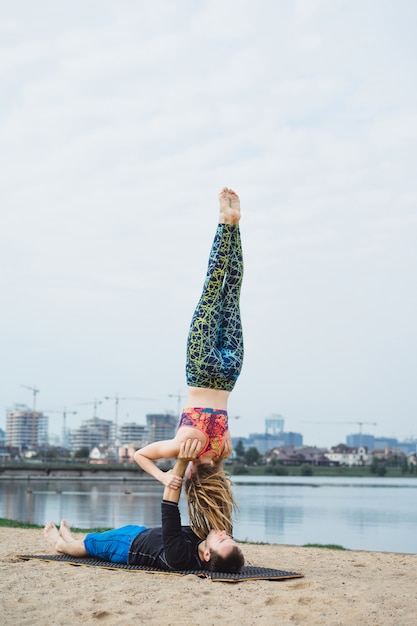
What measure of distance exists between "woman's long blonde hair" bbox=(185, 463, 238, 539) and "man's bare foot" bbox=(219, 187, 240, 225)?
7.64 ft

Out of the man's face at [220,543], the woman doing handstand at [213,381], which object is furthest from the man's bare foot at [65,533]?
the man's face at [220,543]

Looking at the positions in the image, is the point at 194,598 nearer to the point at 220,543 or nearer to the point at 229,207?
the point at 220,543

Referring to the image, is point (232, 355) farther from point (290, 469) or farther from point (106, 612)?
point (290, 469)

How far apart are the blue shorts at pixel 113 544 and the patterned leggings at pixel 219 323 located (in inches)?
60.6

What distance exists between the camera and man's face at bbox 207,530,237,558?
650 cm

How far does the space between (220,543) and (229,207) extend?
10.2 feet

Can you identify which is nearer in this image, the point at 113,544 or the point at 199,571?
the point at 199,571

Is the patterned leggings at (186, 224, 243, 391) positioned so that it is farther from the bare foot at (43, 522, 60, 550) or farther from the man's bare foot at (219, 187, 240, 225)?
the bare foot at (43, 522, 60, 550)

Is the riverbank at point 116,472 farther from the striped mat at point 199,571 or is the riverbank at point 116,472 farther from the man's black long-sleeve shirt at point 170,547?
the man's black long-sleeve shirt at point 170,547

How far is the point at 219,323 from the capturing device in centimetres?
736

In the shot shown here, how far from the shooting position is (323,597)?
5520mm

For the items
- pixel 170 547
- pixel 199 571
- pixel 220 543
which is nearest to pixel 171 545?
pixel 170 547

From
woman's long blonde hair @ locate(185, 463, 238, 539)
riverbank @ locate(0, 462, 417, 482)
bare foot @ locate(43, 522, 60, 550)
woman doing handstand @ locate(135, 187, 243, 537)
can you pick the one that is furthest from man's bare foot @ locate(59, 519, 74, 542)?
riverbank @ locate(0, 462, 417, 482)

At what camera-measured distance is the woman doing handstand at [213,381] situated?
22.5 ft
